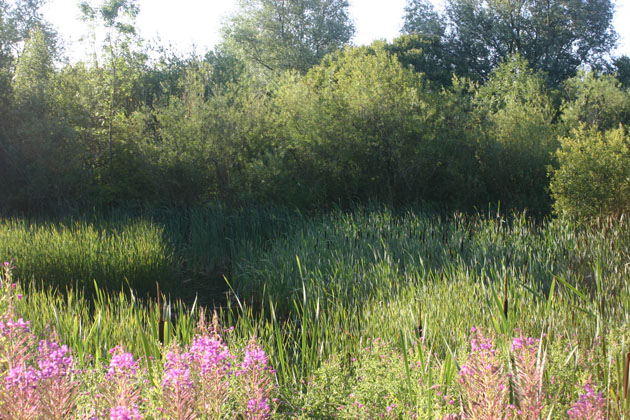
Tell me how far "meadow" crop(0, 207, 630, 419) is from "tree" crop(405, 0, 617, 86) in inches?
833

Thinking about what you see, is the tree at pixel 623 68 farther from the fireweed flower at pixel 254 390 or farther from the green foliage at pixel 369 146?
the fireweed flower at pixel 254 390

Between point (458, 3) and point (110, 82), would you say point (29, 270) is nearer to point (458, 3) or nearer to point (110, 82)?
point (110, 82)

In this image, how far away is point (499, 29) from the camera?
26516mm

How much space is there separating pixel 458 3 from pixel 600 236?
24.4 metres

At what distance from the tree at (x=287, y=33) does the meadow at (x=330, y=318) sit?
19.1 m

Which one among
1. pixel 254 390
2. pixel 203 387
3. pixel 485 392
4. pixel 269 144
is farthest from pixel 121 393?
pixel 269 144

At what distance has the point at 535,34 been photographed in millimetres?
27109

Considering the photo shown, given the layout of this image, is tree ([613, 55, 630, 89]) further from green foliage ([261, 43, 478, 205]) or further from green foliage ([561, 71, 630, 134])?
green foliage ([261, 43, 478, 205])

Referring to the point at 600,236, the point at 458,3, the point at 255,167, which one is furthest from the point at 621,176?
the point at 458,3

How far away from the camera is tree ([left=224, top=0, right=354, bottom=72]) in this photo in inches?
1086

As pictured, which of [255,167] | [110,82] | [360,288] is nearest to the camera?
[360,288]

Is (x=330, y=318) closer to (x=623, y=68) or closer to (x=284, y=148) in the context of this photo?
(x=284, y=148)

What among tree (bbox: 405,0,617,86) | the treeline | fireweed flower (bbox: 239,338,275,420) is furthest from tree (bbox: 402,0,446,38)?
fireweed flower (bbox: 239,338,275,420)

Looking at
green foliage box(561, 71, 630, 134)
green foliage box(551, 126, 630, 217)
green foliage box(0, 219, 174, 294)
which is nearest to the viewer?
green foliage box(0, 219, 174, 294)
